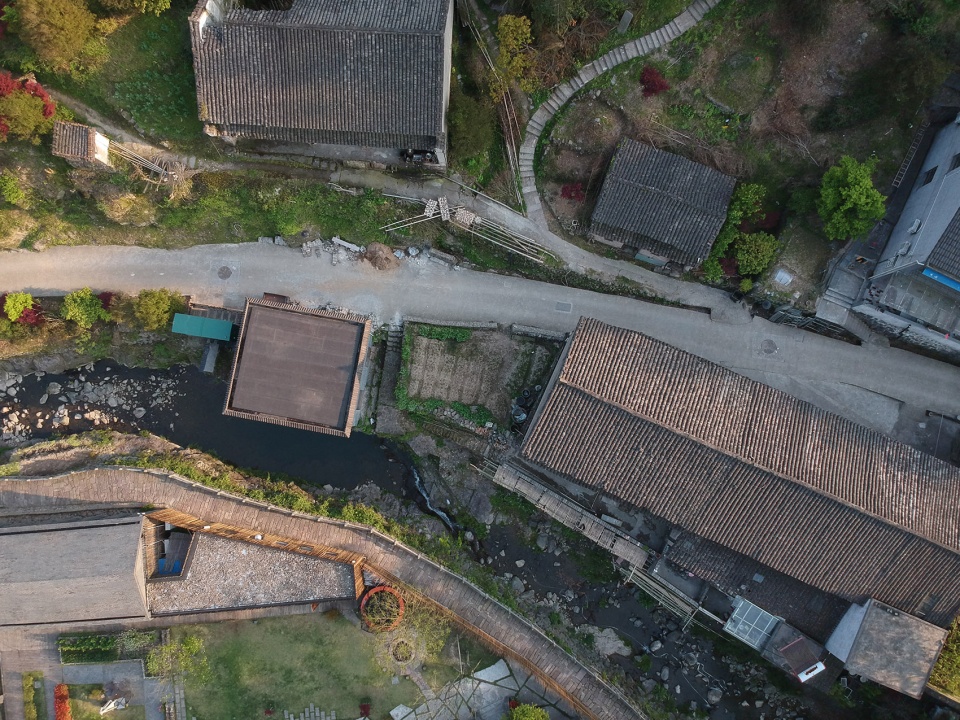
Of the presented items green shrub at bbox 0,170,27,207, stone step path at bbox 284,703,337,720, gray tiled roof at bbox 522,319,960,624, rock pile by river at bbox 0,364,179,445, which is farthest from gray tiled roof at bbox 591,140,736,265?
green shrub at bbox 0,170,27,207

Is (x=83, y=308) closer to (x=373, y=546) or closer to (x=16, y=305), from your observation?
(x=16, y=305)

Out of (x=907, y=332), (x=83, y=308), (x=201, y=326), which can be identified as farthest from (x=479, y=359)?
(x=907, y=332)

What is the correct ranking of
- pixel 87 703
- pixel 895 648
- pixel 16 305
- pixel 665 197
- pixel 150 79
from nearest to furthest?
1. pixel 895 648
2. pixel 665 197
3. pixel 150 79
4. pixel 87 703
5. pixel 16 305

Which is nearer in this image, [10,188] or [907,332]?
[907,332]

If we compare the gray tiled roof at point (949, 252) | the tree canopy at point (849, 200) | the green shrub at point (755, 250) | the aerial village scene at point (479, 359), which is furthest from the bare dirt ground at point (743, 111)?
the gray tiled roof at point (949, 252)

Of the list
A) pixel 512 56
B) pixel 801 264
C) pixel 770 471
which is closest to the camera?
pixel 770 471

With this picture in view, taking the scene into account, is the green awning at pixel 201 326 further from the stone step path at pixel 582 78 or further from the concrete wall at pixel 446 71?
the stone step path at pixel 582 78

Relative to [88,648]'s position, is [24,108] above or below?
above
